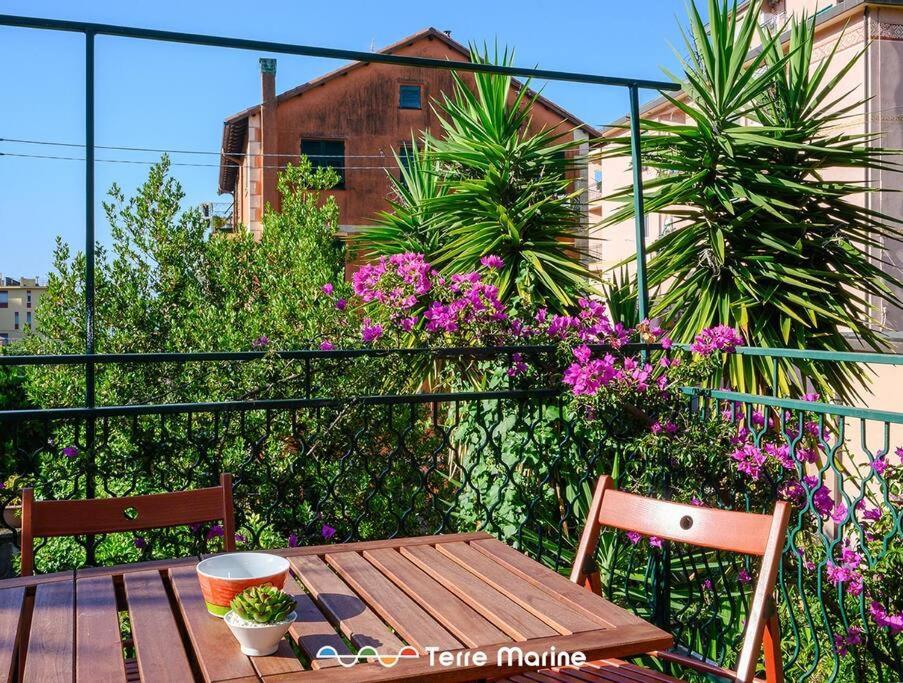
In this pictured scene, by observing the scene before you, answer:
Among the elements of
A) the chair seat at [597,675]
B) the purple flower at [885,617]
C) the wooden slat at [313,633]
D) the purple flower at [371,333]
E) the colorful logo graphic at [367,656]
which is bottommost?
the purple flower at [885,617]

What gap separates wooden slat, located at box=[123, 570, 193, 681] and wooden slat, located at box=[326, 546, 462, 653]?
34 centimetres

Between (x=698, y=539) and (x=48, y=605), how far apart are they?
4.19 ft

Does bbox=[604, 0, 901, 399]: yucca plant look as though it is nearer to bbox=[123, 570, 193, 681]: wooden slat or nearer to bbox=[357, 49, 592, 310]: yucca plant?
bbox=[357, 49, 592, 310]: yucca plant

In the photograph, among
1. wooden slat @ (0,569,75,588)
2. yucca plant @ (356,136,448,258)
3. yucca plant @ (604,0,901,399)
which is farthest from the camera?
yucca plant @ (356,136,448,258)

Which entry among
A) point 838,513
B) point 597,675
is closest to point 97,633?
point 597,675

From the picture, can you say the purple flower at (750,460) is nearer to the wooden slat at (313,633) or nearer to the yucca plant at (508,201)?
the wooden slat at (313,633)

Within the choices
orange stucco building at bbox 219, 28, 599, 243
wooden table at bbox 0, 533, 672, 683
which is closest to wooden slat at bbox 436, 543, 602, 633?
wooden table at bbox 0, 533, 672, 683

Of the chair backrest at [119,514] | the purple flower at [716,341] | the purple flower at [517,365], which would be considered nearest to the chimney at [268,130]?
the purple flower at [517,365]

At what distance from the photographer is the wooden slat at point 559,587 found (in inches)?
59.7

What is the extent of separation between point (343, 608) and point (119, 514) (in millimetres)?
752

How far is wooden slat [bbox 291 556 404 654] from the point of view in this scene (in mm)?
1383

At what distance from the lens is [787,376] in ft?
14.3

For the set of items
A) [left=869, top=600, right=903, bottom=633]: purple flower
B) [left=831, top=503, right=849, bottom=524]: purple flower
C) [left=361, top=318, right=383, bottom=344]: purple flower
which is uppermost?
[left=361, top=318, right=383, bottom=344]: purple flower

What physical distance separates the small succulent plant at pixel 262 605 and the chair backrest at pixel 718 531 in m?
0.83
